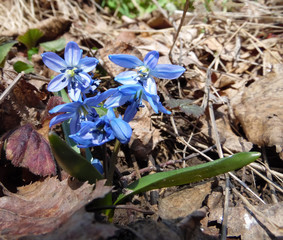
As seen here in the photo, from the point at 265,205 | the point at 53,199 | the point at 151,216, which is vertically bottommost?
the point at 265,205

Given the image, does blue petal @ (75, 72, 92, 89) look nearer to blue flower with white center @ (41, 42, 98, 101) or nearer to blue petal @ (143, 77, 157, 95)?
blue flower with white center @ (41, 42, 98, 101)

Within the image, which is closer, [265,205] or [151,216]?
[151,216]

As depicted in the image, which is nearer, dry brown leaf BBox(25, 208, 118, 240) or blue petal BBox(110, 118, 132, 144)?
dry brown leaf BBox(25, 208, 118, 240)

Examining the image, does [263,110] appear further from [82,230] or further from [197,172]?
[82,230]

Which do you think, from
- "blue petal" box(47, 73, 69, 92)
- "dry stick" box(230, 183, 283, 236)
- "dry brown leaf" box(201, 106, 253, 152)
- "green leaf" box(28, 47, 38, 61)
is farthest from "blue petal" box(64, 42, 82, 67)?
"green leaf" box(28, 47, 38, 61)

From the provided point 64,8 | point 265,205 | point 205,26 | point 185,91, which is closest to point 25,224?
point 265,205

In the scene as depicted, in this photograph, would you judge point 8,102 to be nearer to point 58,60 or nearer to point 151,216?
point 58,60

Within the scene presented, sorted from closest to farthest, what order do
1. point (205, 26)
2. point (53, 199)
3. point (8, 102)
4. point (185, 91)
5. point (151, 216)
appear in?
point (53, 199) → point (151, 216) → point (8, 102) → point (185, 91) → point (205, 26)

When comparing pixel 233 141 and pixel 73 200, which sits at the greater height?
pixel 73 200

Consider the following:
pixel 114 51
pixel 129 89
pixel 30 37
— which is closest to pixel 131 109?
pixel 129 89
